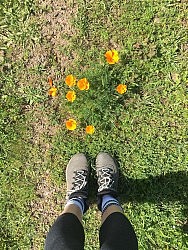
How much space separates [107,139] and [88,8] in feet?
3.98

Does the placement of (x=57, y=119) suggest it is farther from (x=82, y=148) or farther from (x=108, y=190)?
(x=108, y=190)

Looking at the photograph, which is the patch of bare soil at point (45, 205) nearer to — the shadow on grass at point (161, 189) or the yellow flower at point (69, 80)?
the shadow on grass at point (161, 189)

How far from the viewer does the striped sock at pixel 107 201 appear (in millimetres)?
3264

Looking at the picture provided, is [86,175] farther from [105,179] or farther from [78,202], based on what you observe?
[78,202]

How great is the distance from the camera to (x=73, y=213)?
10.4 feet

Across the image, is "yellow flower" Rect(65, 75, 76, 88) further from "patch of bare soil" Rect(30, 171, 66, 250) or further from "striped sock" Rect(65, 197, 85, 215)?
"striped sock" Rect(65, 197, 85, 215)

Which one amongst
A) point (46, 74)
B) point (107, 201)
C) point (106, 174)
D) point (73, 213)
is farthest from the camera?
point (46, 74)

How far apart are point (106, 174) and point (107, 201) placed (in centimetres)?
30

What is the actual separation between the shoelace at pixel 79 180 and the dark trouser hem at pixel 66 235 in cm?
50

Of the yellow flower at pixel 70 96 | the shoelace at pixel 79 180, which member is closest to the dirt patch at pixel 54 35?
the yellow flower at pixel 70 96

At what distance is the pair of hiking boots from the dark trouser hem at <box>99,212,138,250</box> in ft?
1.73

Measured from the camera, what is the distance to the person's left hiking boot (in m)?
3.55

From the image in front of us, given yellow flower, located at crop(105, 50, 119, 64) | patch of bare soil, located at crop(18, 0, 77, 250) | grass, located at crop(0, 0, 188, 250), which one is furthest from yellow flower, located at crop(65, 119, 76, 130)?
yellow flower, located at crop(105, 50, 119, 64)

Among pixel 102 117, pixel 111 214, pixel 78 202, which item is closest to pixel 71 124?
pixel 102 117
